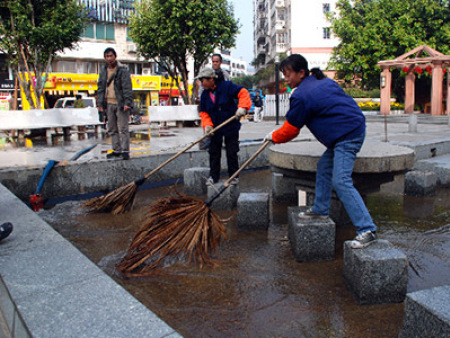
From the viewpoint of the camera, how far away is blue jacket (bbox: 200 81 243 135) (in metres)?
5.61

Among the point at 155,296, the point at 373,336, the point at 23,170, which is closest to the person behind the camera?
the point at 373,336

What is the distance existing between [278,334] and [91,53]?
3878 cm

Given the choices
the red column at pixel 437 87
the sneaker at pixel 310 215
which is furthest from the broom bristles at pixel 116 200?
the red column at pixel 437 87

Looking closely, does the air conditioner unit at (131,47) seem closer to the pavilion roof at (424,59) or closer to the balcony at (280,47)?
the balcony at (280,47)

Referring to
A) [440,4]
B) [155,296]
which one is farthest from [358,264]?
[440,4]

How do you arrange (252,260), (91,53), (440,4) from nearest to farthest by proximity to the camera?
(252,260), (440,4), (91,53)

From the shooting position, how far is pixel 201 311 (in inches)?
109

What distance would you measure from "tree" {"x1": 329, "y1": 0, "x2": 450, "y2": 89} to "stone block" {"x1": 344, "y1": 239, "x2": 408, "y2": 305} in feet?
89.4

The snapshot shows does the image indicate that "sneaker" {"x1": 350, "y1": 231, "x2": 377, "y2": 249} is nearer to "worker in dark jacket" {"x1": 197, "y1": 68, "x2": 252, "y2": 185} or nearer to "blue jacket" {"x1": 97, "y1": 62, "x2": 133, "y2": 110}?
"worker in dark jacket" {"x1": 197, "y1": 68, "x2": 252, "y2": 185}

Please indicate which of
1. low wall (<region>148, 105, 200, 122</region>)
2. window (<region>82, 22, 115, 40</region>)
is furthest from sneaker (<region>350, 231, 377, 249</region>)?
window (<region>82, 22, 115, 40</region>)

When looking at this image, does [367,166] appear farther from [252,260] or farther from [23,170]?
[23,170]

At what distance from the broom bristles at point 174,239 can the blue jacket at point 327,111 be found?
1213 mm

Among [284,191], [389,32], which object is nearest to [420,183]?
[284,191]

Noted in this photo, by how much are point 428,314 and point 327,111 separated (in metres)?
1.72
